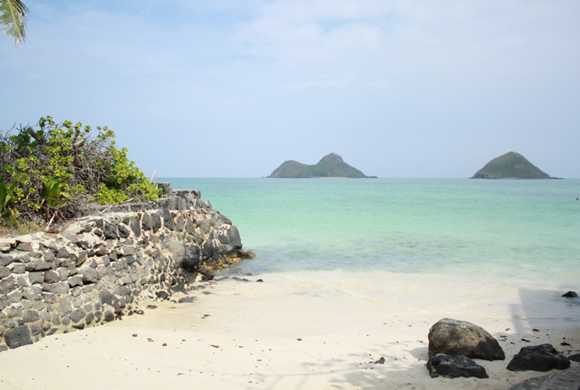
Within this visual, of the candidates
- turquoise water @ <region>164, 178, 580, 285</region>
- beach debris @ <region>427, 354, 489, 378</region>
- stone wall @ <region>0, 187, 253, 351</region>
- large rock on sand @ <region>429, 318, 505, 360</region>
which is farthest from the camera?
turquoise water @ <region>164, 178, 580, 285</region>

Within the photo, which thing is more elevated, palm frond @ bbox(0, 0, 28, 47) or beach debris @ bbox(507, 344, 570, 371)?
palm frond @ bbox(0, 0, 28, 47)

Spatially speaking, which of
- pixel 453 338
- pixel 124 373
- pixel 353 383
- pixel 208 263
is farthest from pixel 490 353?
pixel 208 263

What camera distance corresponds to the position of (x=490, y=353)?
4.72 metres

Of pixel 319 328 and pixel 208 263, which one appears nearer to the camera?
pixel 319 328

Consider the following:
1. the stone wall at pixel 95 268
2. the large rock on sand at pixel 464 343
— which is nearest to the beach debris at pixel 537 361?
the large rock on sand at pixel 464 343

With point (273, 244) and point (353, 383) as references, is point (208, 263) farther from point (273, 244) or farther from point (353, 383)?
point (353, 383)

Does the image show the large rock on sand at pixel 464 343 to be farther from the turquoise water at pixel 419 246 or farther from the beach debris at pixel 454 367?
the turquoise water at pixel 419 246

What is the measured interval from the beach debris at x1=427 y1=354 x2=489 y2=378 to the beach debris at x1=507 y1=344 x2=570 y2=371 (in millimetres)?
453

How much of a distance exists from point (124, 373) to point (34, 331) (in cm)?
179

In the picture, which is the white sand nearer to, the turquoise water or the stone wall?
the stone wall

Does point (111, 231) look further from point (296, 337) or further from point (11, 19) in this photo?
point (11, 19)

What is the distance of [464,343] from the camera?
15.5 ft

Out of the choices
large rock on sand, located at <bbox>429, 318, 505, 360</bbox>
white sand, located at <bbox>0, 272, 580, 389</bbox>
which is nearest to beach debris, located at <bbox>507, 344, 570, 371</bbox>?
white sand, located at <bbox>0, 272, 580, 389</bbox>

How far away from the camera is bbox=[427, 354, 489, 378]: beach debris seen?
4.18 m
